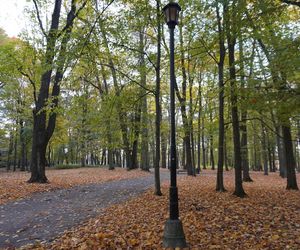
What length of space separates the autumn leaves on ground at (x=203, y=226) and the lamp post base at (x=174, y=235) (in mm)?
189

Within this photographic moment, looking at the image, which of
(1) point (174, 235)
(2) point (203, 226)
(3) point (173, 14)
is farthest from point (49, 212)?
(3) point (173, 14)

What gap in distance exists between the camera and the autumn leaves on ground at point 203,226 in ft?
18.8

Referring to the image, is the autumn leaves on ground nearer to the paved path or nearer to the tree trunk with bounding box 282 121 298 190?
the paved path

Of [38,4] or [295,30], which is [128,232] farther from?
[38,4]

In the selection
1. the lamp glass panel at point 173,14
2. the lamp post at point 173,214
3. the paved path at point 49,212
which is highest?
the lamp glass panel at point 173,14

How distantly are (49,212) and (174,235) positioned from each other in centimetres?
538

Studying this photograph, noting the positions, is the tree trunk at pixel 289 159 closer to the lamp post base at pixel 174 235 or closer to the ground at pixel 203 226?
the ground at pixel 203 226

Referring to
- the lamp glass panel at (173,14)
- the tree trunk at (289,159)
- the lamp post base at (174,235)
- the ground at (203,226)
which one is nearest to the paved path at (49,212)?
the ground at (203,226)

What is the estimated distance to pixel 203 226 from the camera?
6.83 meters

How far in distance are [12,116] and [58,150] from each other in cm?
1562

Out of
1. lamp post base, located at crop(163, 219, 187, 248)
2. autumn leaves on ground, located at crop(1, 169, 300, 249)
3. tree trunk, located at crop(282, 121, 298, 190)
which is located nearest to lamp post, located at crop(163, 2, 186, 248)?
lamp post base, located at crop(163, 219, 187, 248)

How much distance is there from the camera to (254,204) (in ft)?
31.1

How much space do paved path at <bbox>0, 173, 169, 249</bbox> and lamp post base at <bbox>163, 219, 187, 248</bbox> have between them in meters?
2.73

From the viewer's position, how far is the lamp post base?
18.0ft
